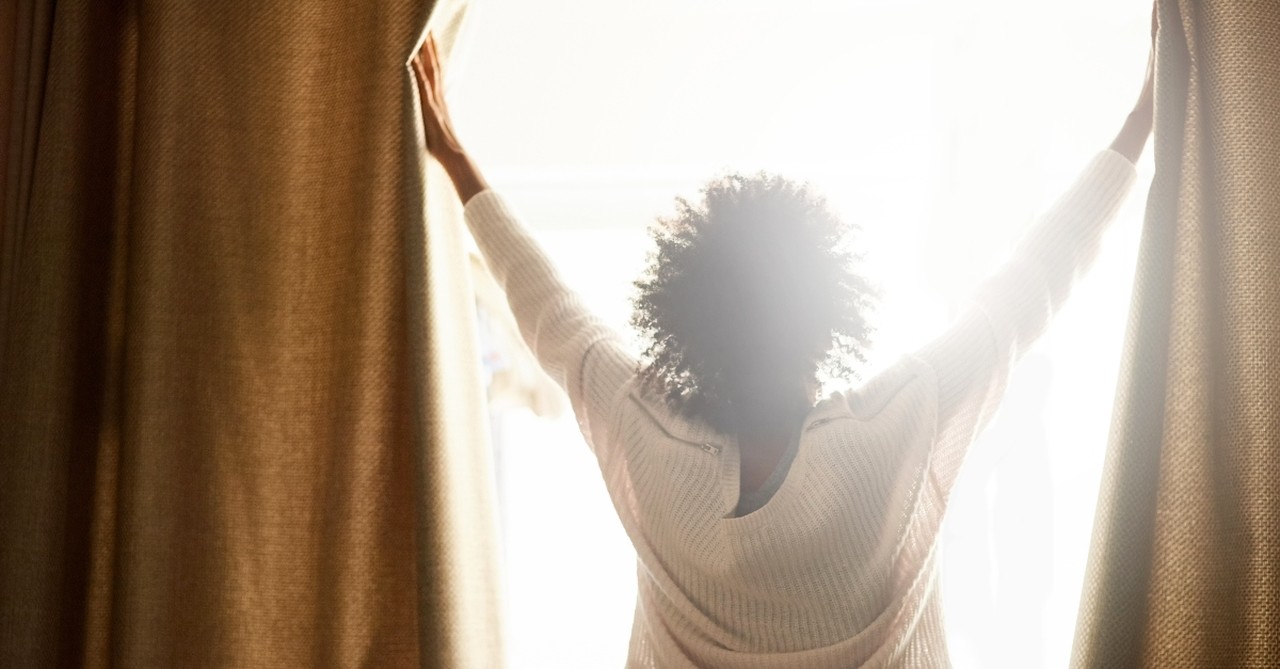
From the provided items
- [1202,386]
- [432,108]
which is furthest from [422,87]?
[1202,386]

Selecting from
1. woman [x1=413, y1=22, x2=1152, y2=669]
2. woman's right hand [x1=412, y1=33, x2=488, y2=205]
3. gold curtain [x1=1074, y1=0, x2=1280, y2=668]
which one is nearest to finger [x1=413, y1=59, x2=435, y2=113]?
woman's right hand [x1=412, y1=33, x2=488, y2=205]

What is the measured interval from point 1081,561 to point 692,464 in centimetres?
83

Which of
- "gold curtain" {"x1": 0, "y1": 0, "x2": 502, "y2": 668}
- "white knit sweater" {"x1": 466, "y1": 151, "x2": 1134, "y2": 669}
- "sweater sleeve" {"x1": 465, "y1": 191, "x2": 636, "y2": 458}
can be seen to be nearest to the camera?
"white knit sweater" {"x1": 466, "y1": 151, "x2": 1134, "y2": 669}

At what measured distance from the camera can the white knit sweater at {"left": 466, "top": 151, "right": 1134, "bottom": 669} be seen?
1.01m

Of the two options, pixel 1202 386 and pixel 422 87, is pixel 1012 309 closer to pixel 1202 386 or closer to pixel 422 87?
pixel 1202 386

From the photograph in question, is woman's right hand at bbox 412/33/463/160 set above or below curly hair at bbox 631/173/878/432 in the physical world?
above

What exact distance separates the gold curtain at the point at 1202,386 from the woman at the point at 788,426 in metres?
0.07

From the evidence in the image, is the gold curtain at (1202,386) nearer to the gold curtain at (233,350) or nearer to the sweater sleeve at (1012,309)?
the sweater sleeve at (1012,309)

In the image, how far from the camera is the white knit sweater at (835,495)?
1.01 m

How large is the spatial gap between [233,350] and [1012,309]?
0.96m

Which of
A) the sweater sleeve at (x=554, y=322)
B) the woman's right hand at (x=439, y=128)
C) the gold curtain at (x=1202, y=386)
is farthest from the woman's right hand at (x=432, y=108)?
the gold curtain at (x=1202, y=386)

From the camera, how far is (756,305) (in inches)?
41.1

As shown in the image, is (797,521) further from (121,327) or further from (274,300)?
(121,327)

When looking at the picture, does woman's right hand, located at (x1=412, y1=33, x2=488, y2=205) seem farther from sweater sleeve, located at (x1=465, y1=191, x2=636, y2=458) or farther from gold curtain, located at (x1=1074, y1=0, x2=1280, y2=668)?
gold curtain, located at (x1=1074, y1=0, x2=1280, y2=668)
